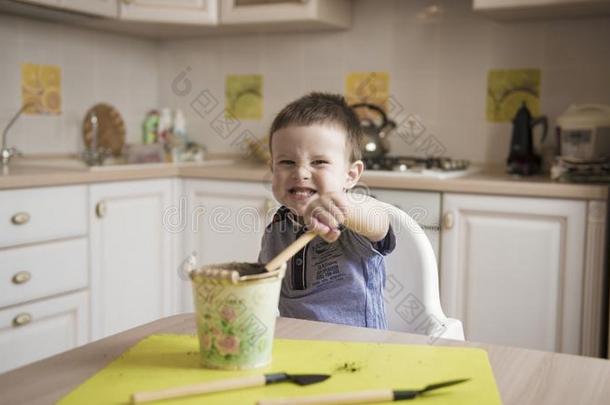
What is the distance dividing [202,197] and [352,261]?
1529mm

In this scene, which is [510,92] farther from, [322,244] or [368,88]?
[322,244]

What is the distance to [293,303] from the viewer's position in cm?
113

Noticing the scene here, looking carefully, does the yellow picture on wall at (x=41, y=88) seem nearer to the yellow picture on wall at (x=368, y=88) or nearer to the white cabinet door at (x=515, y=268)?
the yellow picture on wall at (x=368, y=88)

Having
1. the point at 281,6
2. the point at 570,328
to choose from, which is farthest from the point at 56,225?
the point at 570,328

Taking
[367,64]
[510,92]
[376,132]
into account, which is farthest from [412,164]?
[367,64]

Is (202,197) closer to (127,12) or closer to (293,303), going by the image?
(127,12)

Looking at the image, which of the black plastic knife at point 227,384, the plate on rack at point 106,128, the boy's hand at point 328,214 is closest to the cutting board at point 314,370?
the black plastic knife at point 227,384

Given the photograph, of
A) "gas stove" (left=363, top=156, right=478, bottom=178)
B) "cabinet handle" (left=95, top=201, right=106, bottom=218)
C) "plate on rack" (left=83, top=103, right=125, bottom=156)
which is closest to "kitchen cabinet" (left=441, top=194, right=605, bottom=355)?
"gas stove" (left=363, top=156, right=478, bottom=178)

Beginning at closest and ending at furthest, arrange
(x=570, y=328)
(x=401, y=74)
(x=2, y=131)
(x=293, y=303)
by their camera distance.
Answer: (x=293, y=303) < (x=570, y=328) < (x=2, y=131) < (x=401, y=74)

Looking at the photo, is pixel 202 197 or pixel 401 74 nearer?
pixel 202 197

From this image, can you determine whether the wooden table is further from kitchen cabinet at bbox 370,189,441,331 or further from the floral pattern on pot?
kitchen cabinet at bbox 370,189,441,331

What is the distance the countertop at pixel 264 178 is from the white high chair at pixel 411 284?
33.7 inches

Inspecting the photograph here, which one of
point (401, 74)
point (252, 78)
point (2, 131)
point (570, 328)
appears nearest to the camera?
point (570, 328)

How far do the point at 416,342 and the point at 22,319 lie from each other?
158 centimetres
